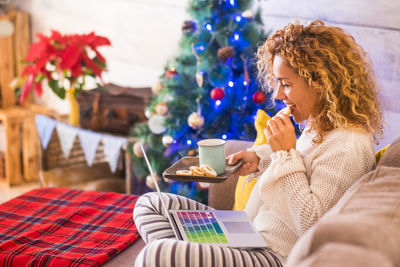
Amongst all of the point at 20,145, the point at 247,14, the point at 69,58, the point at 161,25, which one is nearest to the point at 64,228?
the point at 247,14

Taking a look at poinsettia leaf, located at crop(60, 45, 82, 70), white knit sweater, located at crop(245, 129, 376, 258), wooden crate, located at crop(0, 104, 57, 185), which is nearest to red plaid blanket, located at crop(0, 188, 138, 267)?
white knit sweater, located at crop(245, 129, 376, 258)

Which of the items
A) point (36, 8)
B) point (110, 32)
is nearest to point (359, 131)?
point (110, 32)

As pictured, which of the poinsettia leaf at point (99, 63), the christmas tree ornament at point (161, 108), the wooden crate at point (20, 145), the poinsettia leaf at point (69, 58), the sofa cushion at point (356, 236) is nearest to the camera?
the sofa cushion at point (356, 236)

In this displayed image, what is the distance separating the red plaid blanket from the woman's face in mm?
689

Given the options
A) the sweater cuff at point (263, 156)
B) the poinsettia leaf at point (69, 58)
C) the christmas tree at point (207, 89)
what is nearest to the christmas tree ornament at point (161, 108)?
the christmas tree at point (207, 89)

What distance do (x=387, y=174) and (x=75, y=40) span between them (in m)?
2.09

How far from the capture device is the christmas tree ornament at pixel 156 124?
2.42 metres

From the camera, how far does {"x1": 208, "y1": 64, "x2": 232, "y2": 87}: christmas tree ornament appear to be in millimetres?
2250

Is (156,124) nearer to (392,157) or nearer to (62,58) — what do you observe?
(62,58)

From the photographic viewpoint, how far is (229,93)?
2299mm

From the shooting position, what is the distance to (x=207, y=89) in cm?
233

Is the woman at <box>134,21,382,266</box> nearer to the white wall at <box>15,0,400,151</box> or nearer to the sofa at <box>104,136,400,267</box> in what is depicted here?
the sofa at <box>104,136,400,267</box>

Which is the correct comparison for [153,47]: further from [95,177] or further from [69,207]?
[69,207]

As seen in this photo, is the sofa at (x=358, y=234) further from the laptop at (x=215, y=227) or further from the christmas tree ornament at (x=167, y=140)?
the christmas tree ornament at (x=167, y=140)
